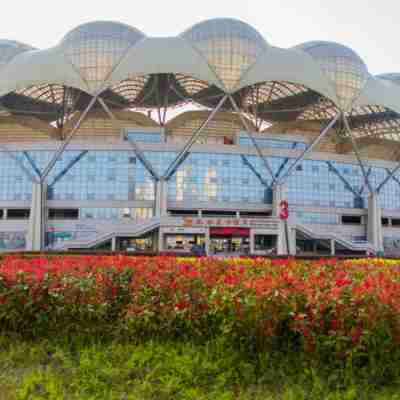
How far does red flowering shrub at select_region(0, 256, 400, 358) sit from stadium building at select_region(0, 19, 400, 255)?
127 feet

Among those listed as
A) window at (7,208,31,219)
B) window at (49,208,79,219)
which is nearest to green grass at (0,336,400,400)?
window at (49,208,79,219)

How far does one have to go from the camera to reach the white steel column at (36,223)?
49.3m

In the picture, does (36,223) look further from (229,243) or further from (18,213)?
(229,243)

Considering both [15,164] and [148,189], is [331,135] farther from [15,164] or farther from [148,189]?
[15,164]

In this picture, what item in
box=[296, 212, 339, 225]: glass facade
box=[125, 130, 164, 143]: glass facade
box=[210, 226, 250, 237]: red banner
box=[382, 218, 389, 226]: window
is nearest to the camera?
box=[210, 226, 250, 237]: red banner

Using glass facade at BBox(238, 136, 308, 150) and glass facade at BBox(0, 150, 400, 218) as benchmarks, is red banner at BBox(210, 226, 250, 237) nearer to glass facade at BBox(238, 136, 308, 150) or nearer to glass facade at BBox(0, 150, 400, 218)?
glass facade at BBox(0, 150, 400, 218)

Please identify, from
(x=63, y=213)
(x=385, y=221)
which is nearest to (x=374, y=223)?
(x=385, y=221)

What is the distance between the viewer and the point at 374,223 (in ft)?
183

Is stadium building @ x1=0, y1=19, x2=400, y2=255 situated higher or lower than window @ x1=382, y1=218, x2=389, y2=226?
higher

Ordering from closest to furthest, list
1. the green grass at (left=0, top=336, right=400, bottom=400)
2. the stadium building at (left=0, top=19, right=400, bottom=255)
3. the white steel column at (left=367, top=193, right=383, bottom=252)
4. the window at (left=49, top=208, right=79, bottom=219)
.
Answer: the green grass at (left=0, top=336, right=400, bottom=400), the stadium building at (left=0, top=19, right=400, bottom=255), the window at (left=49, top=208, right=79, bottom=219), the white steel column at (left=367, top=193, right=383, bottom=252)

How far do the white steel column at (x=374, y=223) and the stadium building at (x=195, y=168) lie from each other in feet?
0.65

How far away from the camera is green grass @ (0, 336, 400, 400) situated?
15.6 feet

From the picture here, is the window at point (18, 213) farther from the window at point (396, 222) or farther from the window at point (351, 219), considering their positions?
the window at point (396, 222)

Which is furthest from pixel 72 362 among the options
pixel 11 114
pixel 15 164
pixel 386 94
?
pixel 11 114
